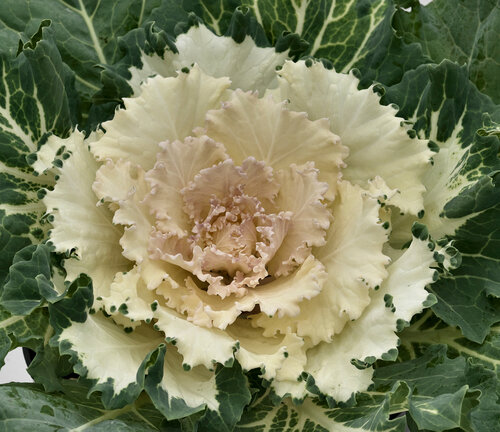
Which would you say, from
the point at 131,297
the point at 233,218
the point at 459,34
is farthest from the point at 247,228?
the point at 459,34

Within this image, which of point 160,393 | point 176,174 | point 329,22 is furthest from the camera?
point 329,22

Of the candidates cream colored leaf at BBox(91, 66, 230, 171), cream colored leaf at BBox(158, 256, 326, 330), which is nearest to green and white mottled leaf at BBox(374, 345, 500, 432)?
cream colored leaf at BBox(158, 256, 326, 330)

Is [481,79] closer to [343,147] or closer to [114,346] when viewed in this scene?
[343,147]

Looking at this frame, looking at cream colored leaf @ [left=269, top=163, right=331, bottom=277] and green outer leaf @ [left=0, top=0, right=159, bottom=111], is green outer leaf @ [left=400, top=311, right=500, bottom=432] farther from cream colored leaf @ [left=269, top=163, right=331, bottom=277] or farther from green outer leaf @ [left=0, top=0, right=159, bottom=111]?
green outer leaf @ [left=0, top=0, right=159, bottom=111]

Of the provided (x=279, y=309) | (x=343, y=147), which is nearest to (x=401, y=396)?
(x=279, y=309)

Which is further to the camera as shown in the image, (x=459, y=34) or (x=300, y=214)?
(x=459, y=34)

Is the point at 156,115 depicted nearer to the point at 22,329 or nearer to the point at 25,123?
the point at 25,123
